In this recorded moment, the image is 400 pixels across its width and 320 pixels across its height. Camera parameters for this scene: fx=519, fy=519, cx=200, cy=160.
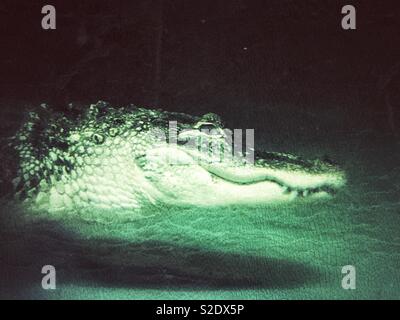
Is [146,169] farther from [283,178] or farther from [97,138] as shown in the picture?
[283,178]

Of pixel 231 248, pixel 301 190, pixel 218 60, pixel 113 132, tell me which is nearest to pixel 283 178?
pixel 301 190

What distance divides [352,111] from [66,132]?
921 mm

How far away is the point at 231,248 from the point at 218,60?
0.60 meters

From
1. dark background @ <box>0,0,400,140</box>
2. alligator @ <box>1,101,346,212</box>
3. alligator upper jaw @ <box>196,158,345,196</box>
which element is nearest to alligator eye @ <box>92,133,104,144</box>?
alligator @ <box>1,101,346,212</box>

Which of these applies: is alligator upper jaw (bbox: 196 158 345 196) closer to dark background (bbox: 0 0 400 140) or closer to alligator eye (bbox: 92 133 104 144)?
dark background (bbox: 0 0 400 140)

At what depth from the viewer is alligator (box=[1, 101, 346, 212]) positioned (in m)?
1.65

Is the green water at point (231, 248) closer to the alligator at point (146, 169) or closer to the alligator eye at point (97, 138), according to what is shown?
the alligator at point (146, 169)

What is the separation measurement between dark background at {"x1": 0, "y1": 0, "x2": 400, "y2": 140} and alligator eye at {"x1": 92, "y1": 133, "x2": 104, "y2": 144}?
0.12 meters

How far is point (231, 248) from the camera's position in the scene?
166 cm

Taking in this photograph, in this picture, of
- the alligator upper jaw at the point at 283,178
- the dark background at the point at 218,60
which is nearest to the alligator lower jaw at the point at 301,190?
the alligator upper jaw at the point at 283,178

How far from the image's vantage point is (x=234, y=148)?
5.45 feet

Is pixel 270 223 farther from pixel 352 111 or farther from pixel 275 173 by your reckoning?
pixel 352 111

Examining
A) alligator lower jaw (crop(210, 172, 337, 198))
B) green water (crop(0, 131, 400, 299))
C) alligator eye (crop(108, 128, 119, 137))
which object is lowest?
green water (crop(0, 131, 400, 299))
